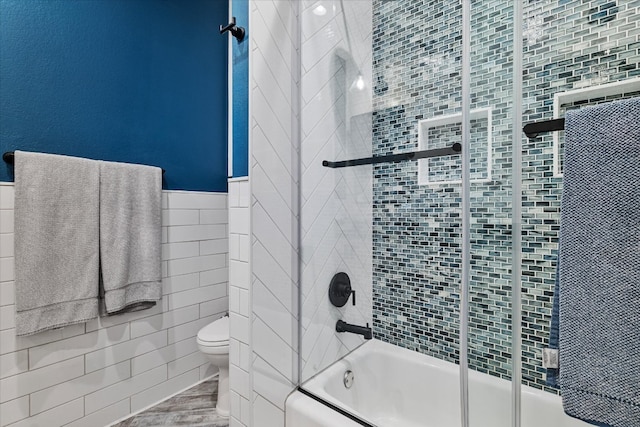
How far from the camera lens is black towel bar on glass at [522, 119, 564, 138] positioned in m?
0.78

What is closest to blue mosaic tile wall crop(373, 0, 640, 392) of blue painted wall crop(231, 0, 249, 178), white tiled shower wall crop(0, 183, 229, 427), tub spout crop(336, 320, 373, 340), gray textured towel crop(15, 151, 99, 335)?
tub spout crop(336, 320, 373, 340)

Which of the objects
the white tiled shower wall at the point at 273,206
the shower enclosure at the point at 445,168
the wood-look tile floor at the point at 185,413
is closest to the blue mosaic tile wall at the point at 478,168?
the shower enclosure at the point at 445,168

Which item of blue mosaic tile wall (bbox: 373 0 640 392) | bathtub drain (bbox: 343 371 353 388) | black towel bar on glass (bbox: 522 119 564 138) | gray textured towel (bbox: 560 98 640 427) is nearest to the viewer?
gray textured towel (bbox: 560 98 640 427)

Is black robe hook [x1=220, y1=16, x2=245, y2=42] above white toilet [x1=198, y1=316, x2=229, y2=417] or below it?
above

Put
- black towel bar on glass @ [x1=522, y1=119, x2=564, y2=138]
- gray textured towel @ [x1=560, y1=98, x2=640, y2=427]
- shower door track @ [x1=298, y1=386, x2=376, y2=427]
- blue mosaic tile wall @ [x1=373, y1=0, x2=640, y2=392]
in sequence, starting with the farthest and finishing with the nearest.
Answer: shower door track @ [x1=298, y1=386, x2=376, y2=427]
blue mosaic tile wall @ [x1=373, y1=0, x2=640, y2=392]
black towel bar on glass @ [x1=522, y1=119, x2=564, y2=138]
gray textured towel @ [x1=560, y1=98, x2=640, y2=427]

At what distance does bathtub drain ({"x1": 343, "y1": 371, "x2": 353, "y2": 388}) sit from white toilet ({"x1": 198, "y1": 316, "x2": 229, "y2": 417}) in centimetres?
77

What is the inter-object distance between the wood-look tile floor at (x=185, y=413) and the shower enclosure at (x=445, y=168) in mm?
922

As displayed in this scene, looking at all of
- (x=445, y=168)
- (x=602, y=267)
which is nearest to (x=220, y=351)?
(x=445, y=168)

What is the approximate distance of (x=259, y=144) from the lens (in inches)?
50.3

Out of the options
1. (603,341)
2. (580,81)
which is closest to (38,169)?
(603,341)

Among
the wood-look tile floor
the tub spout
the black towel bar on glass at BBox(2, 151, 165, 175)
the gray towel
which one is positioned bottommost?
the wood-look tile floor

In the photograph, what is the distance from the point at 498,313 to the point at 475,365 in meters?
0.19

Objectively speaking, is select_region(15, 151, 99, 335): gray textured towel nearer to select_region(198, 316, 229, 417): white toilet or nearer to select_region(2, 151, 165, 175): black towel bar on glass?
select_region(2, 151, 165, 175): black towel bar on glass

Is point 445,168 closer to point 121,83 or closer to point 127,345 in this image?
point 121,83
